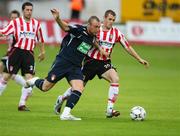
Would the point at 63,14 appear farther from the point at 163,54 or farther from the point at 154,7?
the point at 163,54

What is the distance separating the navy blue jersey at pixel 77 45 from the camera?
14172mm

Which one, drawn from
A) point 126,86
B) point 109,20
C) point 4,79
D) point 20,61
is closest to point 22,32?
point 20,61

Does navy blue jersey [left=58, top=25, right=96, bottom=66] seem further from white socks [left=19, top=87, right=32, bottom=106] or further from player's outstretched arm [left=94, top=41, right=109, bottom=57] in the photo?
white socks [left=19, top=87, right=32, bottom=106]

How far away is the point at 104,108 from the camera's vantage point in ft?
54.3

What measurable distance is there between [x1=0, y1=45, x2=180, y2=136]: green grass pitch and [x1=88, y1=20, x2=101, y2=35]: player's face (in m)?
1.64

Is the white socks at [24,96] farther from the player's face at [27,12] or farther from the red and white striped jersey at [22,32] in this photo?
the player's face at [27,12]

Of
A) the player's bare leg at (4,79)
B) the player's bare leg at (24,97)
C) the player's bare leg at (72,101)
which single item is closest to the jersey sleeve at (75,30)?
the player's bare leg at (72,101)

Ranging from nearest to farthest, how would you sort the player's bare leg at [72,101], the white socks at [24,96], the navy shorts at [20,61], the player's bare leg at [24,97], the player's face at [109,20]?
the player's bare leg at [72,101] < the player's face at [109,20] < the player's bare leg at [24,97] < the white socks at [24,96] < the navy shorts at [20,61]

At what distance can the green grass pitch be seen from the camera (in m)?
12.7

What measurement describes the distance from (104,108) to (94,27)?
3012mm

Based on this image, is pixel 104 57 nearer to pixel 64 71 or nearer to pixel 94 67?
pixel 94 67

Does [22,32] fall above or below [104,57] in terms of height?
above

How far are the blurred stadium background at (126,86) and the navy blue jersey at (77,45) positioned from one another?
1.17 meters

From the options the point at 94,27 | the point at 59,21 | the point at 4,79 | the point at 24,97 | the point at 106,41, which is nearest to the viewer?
the point at 59,21
